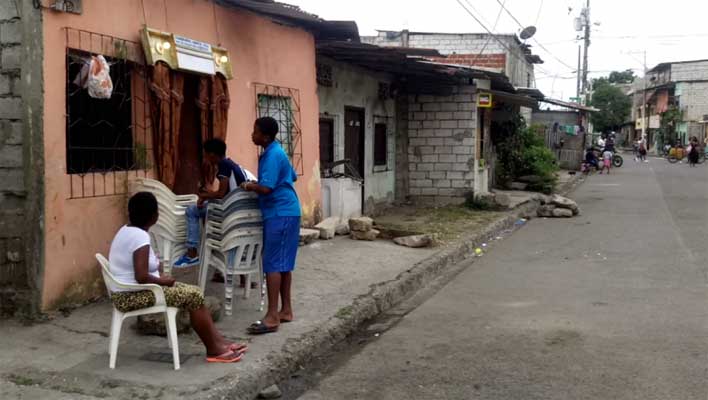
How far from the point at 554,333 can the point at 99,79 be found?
4.45 meters

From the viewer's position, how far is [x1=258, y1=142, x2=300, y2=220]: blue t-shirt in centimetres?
547

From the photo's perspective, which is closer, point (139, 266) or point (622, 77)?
point (139, 266)

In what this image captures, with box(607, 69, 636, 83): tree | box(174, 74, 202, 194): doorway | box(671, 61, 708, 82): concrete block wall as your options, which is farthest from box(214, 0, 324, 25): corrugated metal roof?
box(607, 69, 636, 83): tree

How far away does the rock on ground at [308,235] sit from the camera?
9.73 metres

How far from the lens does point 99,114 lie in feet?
20.7

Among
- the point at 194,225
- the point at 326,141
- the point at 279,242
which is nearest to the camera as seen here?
the point at 279,242

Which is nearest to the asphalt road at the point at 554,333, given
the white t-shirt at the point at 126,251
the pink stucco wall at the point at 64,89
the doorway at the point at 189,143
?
the white t-shirt at the point at 126,251

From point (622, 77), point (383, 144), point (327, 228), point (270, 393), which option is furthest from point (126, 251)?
point (622, 77)

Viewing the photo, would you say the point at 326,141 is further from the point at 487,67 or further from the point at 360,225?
the point at 487,67

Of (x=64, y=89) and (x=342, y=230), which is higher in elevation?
(x=64, y=89)

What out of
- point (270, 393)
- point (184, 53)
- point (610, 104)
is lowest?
point (270, 393)

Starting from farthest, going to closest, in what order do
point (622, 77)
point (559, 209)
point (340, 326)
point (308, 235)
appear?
1. point (622, 77)
2. point (559, 209)
3. point (308, 235)
4. point (340, 326)

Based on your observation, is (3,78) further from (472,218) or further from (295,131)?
(472,218)

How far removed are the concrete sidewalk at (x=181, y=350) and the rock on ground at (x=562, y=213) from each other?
27.8 feet
